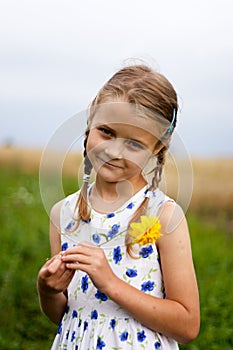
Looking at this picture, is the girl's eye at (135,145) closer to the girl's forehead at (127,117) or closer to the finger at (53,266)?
the girl's forehead at (127,117)

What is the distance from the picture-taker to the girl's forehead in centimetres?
172

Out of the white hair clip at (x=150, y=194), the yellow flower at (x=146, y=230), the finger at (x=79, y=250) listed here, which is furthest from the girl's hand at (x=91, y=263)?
the white hair clip at (x=150, y=194)

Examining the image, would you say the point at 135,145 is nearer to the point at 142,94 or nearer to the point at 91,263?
the point at 142,94

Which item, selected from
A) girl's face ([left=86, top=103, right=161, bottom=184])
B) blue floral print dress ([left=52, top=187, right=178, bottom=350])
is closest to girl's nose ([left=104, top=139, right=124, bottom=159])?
girl's face ([left=86, top=103, right=161, bottom=184])

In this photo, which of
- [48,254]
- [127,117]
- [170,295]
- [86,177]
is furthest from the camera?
[48,254]

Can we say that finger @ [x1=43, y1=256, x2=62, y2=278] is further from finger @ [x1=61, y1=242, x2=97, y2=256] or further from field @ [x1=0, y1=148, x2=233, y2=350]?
field @ [x1=0, y1=148, x2=233, y2=350]

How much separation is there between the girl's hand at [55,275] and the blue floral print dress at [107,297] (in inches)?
4.6

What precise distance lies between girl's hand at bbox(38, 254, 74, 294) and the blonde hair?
0.60ft

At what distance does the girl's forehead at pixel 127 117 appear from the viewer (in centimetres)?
172

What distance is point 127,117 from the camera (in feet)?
5.64

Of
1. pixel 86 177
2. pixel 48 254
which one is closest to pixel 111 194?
pixel 86 177

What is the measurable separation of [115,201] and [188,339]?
41 cm

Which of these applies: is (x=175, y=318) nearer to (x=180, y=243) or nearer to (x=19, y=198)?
(x=180, y=243)

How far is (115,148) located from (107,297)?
0.42m
